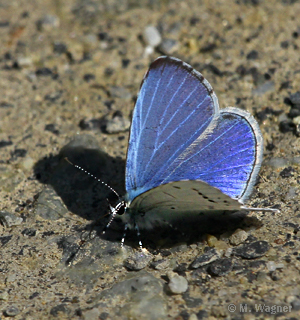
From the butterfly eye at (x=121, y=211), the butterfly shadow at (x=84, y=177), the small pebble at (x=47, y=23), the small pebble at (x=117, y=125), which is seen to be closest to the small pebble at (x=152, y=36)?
the small pebble at (x=47, y=23)

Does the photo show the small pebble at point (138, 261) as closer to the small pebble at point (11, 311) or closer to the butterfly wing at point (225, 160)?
the butterfly wing at point (225, 160)

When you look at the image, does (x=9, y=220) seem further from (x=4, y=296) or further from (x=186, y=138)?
(x=186, y=138)

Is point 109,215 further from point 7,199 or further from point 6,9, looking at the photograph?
point 6,9

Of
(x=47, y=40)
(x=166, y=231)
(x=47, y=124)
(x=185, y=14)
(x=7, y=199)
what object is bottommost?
(x=7, y=199)

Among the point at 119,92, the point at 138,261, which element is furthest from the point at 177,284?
the point at 119,92

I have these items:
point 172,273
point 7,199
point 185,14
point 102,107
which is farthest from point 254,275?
point 185,14

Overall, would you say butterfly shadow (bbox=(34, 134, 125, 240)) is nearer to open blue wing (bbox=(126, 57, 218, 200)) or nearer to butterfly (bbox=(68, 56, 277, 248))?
butterfly (bbox=(68, 56, 277, 248))

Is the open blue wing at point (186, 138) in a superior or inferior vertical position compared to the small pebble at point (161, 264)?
superior

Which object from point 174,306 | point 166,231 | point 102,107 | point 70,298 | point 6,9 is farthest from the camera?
point 6,9
